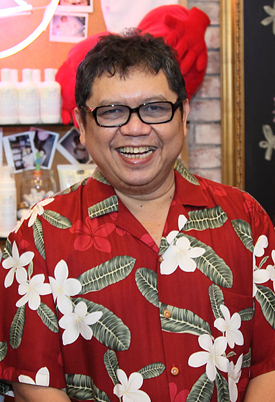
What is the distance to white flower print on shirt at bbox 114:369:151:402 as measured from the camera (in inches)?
42.5

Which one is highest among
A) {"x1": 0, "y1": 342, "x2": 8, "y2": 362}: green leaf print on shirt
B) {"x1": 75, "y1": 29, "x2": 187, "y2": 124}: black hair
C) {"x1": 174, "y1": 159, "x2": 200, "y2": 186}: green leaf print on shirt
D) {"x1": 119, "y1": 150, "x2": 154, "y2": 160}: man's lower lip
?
{"x1": 75, "y1": 29, "x2": 187, "y2": 124}: black hair

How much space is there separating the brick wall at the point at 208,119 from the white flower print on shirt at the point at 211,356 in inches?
52.9

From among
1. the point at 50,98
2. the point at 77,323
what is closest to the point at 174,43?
the point at 50,98

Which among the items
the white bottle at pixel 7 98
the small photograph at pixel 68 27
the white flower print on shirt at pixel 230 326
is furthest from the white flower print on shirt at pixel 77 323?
the small photograph at pixel 68 27

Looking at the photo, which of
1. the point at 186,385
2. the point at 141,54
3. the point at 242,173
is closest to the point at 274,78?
the point at 242,173

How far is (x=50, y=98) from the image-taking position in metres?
2.04

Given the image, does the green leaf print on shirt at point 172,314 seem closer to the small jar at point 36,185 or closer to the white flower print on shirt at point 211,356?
the white flower print on shirt at point 211,356

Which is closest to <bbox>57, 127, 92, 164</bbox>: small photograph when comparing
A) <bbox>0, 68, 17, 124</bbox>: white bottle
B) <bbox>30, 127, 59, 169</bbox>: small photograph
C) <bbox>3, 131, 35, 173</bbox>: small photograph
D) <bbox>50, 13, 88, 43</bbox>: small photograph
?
<bbox>30, 127, 59, 169</bbox>: small photograph

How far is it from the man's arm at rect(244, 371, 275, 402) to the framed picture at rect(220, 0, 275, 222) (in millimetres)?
1160

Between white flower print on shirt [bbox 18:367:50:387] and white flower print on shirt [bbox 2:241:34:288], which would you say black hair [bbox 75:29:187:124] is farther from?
white flower print on shirt [bbox 18:367:50:387]

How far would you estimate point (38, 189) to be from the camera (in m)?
2.16

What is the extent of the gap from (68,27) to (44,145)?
0.60 m

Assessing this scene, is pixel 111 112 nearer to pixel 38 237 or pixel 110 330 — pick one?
pixel 38 237

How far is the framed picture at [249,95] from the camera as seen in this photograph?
7.16 ft
